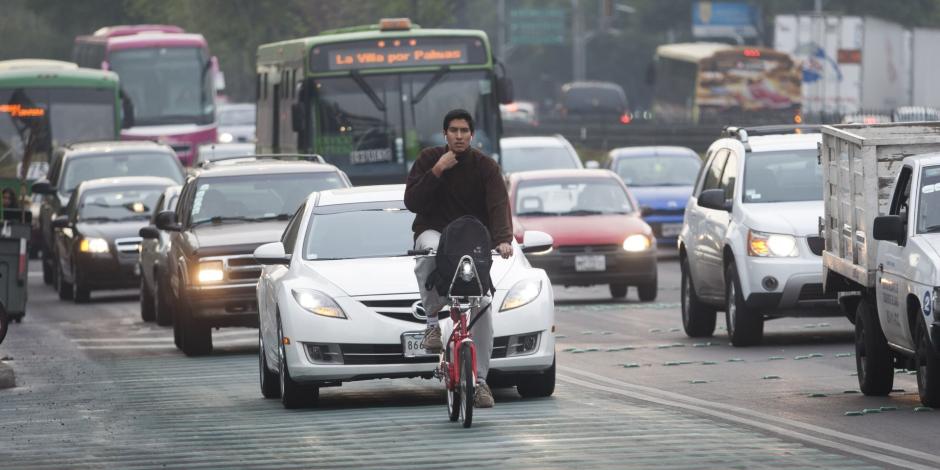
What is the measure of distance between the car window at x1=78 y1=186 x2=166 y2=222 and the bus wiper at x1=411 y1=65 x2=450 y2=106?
3.59 meters

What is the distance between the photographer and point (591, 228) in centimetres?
2552

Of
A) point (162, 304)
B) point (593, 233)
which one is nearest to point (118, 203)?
point (162, 304)

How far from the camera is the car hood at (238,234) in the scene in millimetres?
18797

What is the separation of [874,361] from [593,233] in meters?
11.5

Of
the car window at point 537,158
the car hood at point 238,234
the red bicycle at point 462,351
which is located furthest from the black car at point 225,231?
the car window at point 537,158

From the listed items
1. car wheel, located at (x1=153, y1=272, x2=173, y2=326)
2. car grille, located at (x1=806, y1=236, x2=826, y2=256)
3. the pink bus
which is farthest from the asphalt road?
the pink bus

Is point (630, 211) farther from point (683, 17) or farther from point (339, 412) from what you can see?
point (683, 17)

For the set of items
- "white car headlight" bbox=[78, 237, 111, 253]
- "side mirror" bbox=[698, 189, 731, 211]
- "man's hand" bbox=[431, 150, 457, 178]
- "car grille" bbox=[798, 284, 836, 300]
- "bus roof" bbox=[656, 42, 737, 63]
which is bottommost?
"bus roof" bbox=[656, 42, 737, 63]

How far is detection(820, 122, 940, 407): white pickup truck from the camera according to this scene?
1291cm

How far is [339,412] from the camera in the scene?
43.7 feet

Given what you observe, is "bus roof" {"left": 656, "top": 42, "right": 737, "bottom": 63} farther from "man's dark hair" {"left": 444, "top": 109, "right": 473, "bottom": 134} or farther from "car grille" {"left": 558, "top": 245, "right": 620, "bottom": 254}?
"man's dark hair" {"left": 444, "top": 109, "right": 473, "bottom": 134}

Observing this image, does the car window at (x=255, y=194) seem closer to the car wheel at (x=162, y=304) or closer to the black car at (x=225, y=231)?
the black car at (x=225, y=231)

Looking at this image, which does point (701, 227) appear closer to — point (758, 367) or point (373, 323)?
point (758, 367)

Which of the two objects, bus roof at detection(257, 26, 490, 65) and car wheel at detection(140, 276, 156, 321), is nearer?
car wheel at detection(140, 276, 156, 321)
